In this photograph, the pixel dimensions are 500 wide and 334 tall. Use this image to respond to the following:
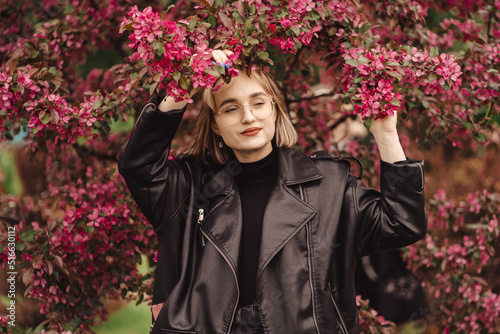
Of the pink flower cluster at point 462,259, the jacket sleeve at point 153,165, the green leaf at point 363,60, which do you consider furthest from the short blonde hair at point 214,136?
the pink flower cluster at point 462,259

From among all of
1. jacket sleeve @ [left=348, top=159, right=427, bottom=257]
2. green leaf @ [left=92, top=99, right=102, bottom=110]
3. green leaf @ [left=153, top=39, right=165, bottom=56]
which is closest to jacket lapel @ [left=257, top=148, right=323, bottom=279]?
jacket sleeve @ [left=348, top=159, right=427, bottom=257]

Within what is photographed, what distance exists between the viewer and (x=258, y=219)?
218 centimetres

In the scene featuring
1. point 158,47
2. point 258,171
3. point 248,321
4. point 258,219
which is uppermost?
point 158,47

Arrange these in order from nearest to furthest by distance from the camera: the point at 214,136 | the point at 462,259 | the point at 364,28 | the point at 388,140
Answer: the point at 388,140
the point at 214,136
the point at 364,28
the point at 462,259

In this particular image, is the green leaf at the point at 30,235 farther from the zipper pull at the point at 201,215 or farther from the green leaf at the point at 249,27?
the green leaf at the point at 249,27

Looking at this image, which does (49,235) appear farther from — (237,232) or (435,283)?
(435,283)

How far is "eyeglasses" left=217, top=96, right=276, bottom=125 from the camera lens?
218 centimetres

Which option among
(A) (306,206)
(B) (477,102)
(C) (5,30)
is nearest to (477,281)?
(B) (477,102)

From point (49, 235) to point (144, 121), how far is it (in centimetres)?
107

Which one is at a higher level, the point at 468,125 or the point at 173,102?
the point at 173,102

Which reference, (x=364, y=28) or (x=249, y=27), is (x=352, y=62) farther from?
(x=364, y=28)

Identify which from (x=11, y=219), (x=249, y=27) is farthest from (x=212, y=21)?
(x=11, y=219)

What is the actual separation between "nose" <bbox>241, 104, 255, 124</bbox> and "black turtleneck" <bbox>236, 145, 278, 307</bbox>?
0.68 feet

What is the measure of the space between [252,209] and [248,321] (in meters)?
0.45
